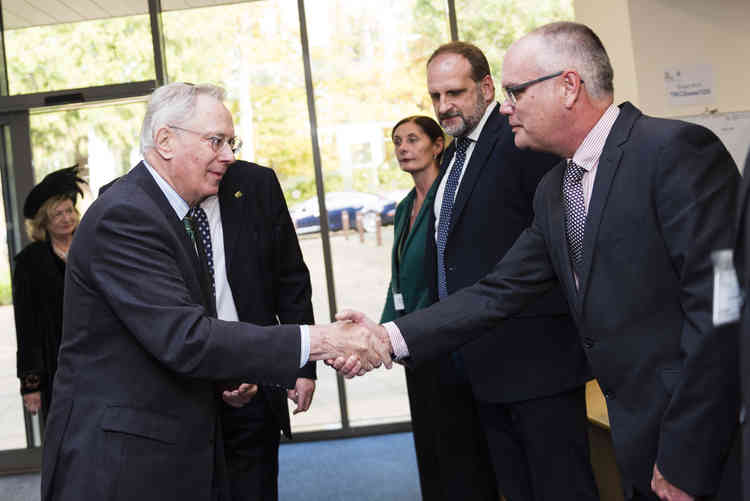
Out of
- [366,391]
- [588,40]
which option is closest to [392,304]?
[588,40]

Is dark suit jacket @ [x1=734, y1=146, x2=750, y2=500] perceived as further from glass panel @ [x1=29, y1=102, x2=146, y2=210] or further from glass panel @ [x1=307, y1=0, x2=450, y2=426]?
glass panel @ [x1=29, y1=102, x2=146, y2=210]

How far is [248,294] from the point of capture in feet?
8.43

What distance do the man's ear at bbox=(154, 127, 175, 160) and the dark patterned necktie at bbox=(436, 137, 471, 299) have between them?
88 centimetres

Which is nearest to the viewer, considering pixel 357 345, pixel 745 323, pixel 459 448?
pixel 745 323

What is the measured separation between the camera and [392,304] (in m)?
3.42

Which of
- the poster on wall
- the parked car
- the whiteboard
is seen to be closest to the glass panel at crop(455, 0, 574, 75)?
the parked car

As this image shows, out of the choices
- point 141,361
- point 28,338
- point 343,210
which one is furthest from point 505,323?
point 343,210

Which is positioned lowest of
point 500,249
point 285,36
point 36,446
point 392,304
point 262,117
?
point 36,446

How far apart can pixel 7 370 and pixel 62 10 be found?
8.37 feet

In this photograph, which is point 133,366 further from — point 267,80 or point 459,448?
point 267,80

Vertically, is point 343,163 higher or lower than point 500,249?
higher

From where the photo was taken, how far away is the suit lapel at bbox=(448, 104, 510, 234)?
2.35 m

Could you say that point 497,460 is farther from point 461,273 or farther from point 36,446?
point 36,446

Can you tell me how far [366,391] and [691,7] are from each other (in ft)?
10.5
